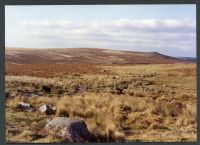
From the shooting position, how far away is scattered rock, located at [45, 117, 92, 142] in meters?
9.75

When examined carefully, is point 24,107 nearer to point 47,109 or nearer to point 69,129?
point 47,109

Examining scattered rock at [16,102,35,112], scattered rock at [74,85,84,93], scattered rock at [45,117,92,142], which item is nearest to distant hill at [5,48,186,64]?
scattered rock at [74,85,84,93]

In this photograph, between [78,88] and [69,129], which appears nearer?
[69,129]

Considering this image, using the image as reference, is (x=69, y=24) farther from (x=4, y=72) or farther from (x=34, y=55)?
(x=4, y=72)

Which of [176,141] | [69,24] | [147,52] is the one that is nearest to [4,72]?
[69,24]

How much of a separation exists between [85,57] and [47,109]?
4.25 feet

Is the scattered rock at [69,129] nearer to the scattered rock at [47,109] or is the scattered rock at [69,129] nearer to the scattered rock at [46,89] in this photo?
the scattered rock at [47,109]

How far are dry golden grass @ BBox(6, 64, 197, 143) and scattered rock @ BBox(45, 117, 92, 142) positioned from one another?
16 centimetres

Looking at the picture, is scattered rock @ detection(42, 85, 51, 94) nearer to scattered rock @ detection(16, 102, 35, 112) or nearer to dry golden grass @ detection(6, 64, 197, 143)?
dry golden grass @ detection(6, 64, 197, 143)

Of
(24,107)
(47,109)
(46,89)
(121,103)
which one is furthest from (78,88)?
(24,107)

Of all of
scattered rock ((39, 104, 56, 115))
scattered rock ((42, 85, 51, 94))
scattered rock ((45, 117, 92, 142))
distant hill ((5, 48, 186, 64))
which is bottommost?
scattered rock ((45, 117, 92, 142))

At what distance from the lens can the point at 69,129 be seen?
973cm

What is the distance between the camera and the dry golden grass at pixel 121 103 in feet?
33.0

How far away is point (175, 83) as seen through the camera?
414 inches
